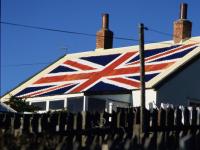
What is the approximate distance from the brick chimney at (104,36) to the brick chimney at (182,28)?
4218 mm

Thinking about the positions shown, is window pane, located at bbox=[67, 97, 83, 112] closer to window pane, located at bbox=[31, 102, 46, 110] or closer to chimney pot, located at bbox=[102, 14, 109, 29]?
window pane, located at bbox=[31, 102, 46, 110]

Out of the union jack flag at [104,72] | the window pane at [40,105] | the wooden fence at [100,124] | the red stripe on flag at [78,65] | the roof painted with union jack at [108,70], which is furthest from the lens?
the red stripe on flag at [78,65]

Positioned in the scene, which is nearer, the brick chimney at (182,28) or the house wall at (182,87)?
Result: the house wall at (182,87)

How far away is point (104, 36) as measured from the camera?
36.8m

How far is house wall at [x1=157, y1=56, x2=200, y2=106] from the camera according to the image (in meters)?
27.2

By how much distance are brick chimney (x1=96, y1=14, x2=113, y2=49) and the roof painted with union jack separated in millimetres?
1296

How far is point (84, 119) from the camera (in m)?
12.7

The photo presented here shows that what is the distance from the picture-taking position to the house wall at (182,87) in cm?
2722

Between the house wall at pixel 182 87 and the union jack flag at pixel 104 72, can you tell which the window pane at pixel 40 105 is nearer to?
the union jack flag at pixel 104 72

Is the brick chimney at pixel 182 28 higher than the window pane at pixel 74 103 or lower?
higher

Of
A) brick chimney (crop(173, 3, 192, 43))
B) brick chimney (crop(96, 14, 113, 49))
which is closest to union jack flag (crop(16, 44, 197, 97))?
brick chimney (crop(173, 3, 192, 43))

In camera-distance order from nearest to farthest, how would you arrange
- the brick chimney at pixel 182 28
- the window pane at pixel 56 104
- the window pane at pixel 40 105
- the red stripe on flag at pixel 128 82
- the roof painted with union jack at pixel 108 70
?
the red stripe on flag at pixel 128 82 < the roof painted with union jack at pixel 108 70 < the window pane at pixel 56 104 < the window pane at pixel 40 105 < the brick chimney at pixel 182 28

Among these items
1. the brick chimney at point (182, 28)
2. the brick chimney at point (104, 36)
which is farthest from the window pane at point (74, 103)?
the brick chimney at point (104, 36)

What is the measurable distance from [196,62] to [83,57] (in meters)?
7.23
